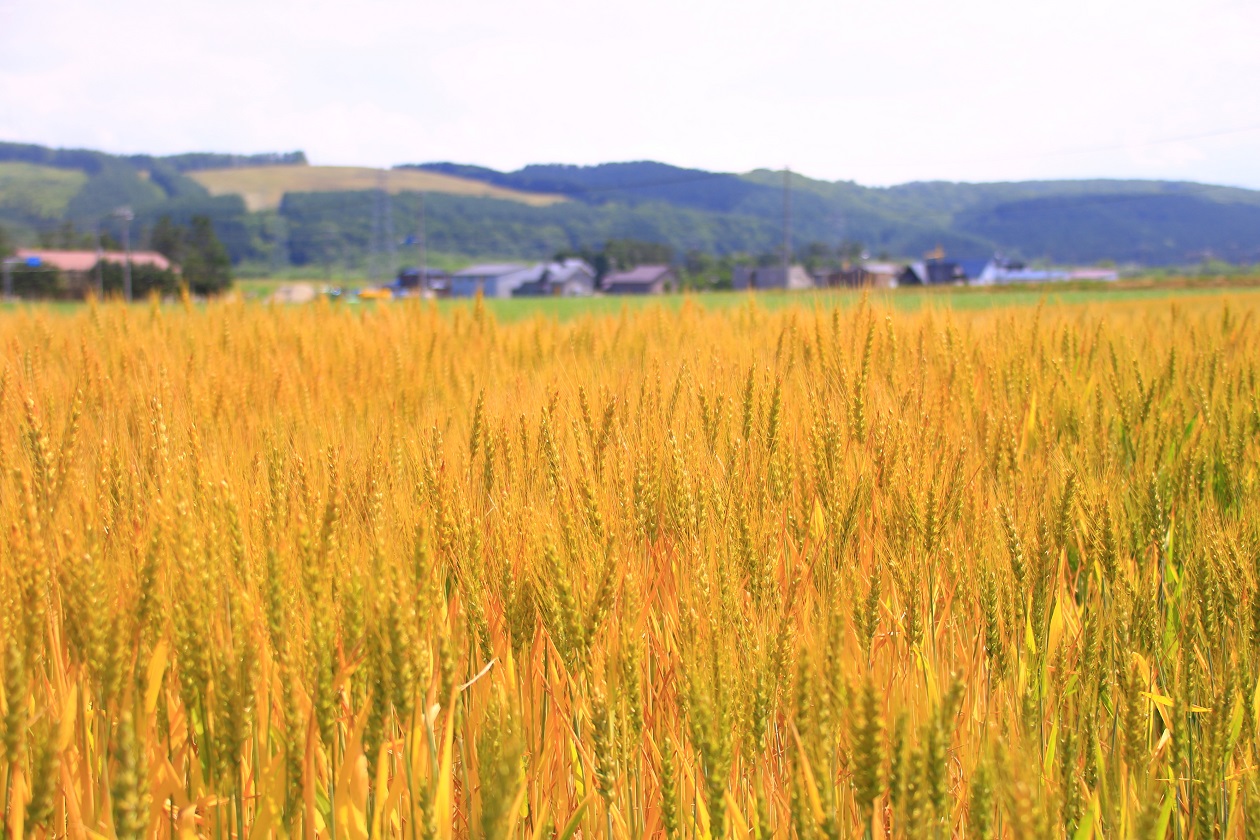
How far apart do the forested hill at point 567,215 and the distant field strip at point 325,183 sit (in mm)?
482

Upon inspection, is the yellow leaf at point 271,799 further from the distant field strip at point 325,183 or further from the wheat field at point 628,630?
the distant field strip at point 325,183

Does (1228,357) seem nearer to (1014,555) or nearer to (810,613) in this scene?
(1014,555)

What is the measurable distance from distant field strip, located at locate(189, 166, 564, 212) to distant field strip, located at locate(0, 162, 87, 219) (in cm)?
1987

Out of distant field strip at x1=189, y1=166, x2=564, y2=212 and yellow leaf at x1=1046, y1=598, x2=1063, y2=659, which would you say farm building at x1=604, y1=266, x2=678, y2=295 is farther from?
yellow leaf at x1=1046, y1=598, x2=1063, y2=659

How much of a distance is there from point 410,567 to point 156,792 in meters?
0.41

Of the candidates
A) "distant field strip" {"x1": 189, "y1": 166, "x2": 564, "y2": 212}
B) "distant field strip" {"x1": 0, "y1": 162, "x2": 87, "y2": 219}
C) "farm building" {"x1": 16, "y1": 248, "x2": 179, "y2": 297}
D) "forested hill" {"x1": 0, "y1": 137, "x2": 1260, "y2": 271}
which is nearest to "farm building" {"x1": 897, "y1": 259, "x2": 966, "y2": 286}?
"forested hill" {"x1": 0, "y1": 137, "x2": 1260, "y2": 271}

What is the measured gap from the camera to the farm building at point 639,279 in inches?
3568

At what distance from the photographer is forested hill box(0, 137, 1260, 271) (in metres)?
115

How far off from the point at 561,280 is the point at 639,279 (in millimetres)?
9465

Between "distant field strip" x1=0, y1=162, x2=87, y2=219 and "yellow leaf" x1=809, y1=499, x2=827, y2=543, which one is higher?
"distant field strip" x1=0, y1=162, x2=87, y2=219

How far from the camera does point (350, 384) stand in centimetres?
314

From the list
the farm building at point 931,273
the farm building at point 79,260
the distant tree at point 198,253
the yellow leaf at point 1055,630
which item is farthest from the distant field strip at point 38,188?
the yellow leaf at point 1055,630

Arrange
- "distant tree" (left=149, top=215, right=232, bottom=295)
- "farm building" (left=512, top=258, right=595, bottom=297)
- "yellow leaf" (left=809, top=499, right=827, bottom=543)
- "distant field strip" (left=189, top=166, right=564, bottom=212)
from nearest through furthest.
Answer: "yellow leaf" (left=809, top=499, right=827, bottom=543), "distant tree" (left=149, top=215, right=232, bottom=295), "farm building" (left=512, top=258, right=595, bottom=297), "distant field strip" (left=189, top=166, right=564, bottom=212)

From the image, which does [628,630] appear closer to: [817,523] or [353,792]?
[353,792]
